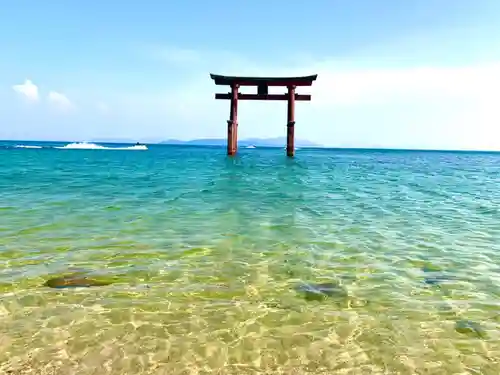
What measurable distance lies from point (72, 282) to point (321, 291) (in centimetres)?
279

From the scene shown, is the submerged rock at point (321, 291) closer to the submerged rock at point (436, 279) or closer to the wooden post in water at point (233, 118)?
the submerged rock at point (436, 279)

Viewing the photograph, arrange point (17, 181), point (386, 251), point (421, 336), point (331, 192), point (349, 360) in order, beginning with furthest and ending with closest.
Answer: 1. point (17, 181)
2. point (331, 192)
3. point (386, 251)
4. point (421, 336)
5. point (349, 360)

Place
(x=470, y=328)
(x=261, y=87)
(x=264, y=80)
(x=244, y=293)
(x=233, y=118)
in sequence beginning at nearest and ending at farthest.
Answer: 1. (x=470, y=328)
2. (x=244, y=293)
3. (x=264, y=80)
4. (x=261, y=87)
5. (x=233, y=118)

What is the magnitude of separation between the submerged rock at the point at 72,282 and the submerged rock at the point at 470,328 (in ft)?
11.8

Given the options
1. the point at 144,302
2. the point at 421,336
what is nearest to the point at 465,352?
the point at 421,336

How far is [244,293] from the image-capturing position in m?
4.32

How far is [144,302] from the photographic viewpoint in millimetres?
4020

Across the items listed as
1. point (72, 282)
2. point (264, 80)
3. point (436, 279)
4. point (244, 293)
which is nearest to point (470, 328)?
point (436, 279)

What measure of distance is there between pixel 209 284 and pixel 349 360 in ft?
6.49

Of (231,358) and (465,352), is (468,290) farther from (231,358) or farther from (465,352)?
(231,358)

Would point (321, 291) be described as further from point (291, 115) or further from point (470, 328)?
point (291, 115)

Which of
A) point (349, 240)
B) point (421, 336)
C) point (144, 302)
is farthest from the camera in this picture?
point (349, 240)

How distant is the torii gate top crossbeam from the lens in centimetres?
2619

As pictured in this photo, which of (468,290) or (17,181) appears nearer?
(468,290)
